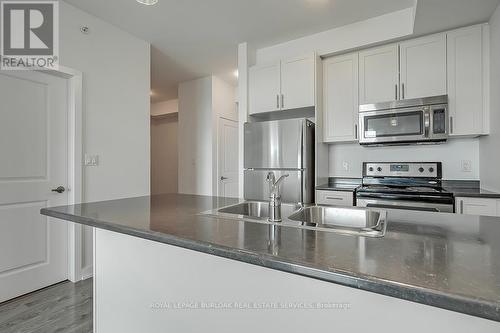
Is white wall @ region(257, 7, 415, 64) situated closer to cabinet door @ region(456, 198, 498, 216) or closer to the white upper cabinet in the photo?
the white upper cabinet

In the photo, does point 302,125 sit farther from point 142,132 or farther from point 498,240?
point 498,240

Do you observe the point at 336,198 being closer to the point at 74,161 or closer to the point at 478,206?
the point at 478,206

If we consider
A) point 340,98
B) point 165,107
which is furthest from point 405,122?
point 165,107

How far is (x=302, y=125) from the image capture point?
111 inches

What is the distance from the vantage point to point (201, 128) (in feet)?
15.2

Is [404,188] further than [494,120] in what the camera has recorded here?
Yes

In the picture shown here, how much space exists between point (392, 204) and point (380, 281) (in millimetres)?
2172

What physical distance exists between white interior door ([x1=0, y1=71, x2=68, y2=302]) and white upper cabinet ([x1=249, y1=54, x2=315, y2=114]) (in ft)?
6.70

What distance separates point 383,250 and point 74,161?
2.73m

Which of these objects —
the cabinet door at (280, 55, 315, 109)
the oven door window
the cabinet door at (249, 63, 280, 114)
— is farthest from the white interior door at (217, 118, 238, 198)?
the oven door window

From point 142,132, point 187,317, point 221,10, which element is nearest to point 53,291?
point 142,132

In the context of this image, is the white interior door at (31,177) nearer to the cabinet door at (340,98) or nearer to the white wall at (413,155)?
the cabinet door at (340,98)

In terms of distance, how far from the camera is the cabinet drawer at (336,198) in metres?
2.69

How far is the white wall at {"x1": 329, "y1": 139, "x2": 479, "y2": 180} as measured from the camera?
8.96 feet
